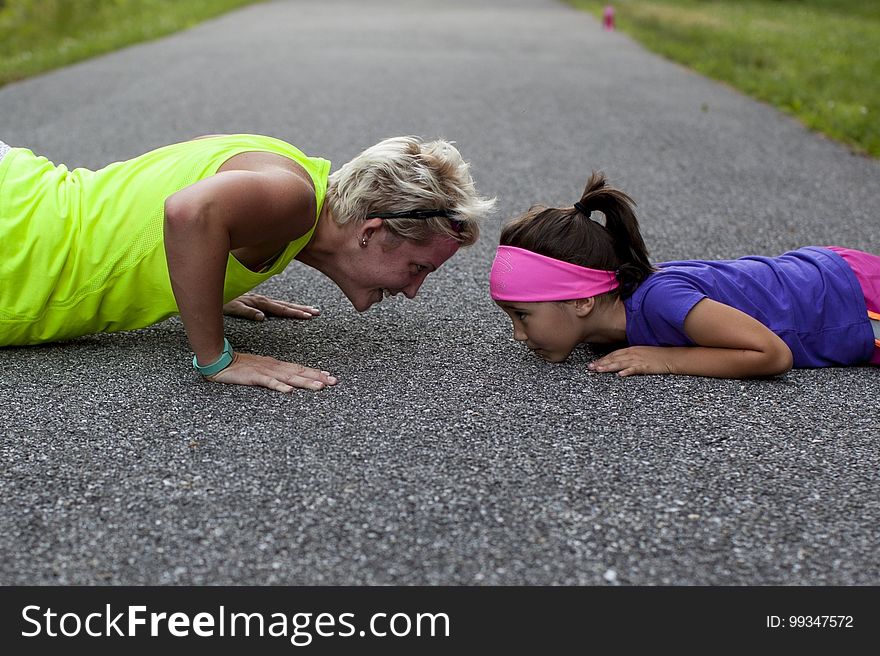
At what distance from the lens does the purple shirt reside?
3059mm

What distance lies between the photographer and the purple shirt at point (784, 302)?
306 cm

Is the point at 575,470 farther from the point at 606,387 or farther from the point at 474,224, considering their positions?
the point at 474,224

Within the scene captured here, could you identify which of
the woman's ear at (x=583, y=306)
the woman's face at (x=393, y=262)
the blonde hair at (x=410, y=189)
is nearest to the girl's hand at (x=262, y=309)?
the woman's face at (x=393, y=262)

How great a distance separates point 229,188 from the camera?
2607 mm

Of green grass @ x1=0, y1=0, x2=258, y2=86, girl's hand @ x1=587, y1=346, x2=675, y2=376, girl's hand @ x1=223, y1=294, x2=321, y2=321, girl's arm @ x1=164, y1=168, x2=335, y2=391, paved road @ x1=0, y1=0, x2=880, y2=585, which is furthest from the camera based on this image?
green grass @ x1=0, y1=0, x2=258, y2=86

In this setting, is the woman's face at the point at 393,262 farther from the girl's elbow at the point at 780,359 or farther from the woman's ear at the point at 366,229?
the girl's elbow at the point at 780,359

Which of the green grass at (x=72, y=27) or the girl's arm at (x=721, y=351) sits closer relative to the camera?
the girl's arm at (x=721, y=351)

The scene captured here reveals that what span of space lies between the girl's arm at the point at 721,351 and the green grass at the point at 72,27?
25.2ft

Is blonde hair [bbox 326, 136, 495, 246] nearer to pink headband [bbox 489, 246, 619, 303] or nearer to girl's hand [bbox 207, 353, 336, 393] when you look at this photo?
pink headband [bbox 489, 246, 619, 303]

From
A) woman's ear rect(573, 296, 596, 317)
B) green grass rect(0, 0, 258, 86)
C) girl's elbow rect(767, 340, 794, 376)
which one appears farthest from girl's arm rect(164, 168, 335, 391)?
green grass rect(0, 0, 258, 86)

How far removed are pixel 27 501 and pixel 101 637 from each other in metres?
0.51

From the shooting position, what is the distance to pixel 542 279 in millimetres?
3006

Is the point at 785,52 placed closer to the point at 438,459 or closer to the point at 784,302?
the point at 784,302

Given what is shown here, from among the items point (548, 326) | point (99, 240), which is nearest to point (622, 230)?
point (548, 326)
